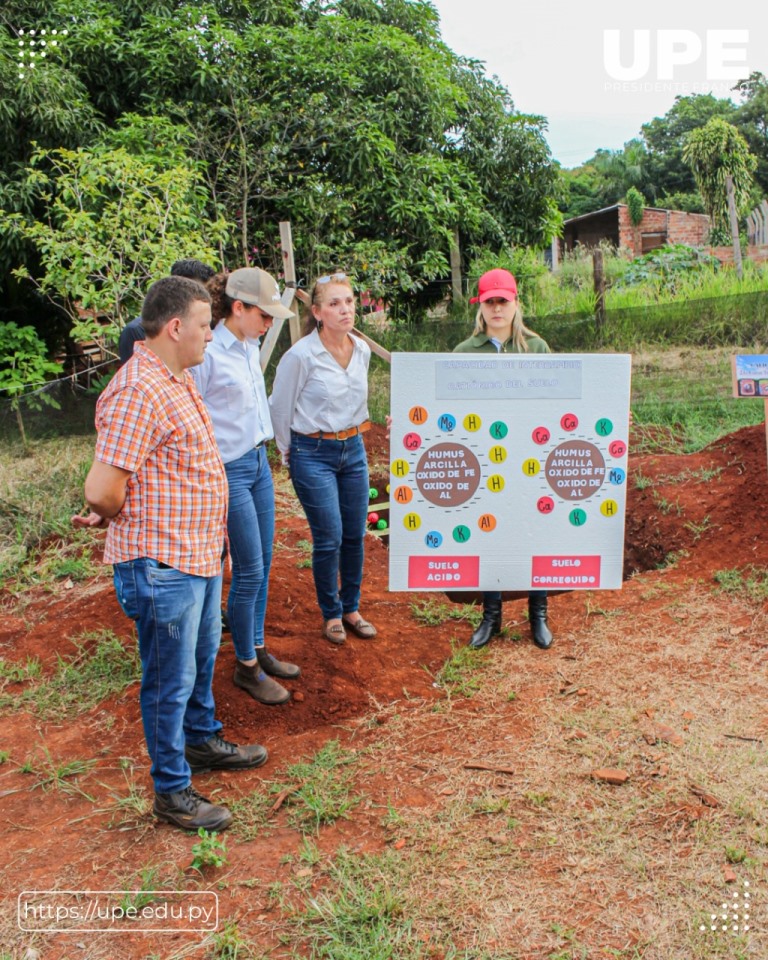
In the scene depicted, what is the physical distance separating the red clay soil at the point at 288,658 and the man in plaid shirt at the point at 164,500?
371 mm

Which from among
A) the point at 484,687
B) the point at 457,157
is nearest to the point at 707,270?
the point at 457,157

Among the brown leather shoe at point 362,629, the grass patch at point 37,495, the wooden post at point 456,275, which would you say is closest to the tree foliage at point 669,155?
the wooden post at point 456,275

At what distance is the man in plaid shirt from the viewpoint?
2412 millimetres

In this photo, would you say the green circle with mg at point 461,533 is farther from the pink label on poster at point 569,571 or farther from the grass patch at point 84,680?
the grass patch at point 84,680

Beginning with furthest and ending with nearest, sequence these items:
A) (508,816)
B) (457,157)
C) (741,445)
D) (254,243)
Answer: (457,157)
(254,243)
(741,445)
(508,816)

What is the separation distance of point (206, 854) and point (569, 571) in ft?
6.81

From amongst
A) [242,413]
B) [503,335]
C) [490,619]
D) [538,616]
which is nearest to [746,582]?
[538,616]

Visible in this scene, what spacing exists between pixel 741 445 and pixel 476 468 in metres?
3.36

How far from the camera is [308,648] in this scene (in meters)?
4.06

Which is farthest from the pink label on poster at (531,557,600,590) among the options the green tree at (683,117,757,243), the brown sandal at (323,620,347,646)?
the green tree at (683,117,757,243)

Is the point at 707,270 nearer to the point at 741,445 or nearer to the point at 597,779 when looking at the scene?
the point at 741,445

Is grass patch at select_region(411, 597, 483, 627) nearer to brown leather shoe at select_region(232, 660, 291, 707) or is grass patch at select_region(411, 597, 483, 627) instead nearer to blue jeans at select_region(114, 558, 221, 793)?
brown leather shoe at select_region(232, 660, 291, 707)

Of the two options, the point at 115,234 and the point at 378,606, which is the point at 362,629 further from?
the point at 115,234

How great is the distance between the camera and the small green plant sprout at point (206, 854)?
2.58 m
